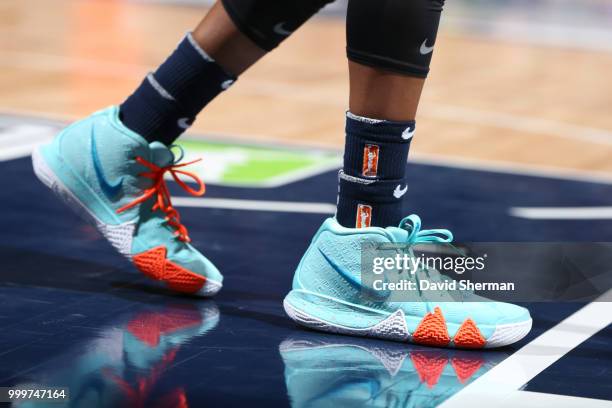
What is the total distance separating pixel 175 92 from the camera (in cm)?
165

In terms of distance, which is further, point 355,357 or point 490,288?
point 490,288

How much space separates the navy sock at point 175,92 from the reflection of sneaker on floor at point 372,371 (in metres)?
0.39

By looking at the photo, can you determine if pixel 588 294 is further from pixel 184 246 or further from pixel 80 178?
pixel 80 178

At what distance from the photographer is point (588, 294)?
172cm

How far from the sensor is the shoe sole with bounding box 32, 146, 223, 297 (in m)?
1.64

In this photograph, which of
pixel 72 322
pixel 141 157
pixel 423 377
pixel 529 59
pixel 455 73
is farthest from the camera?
pixel 529 59

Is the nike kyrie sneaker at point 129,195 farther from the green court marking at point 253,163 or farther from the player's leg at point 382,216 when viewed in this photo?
the green court marking at point 253,163

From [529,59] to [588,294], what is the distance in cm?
428

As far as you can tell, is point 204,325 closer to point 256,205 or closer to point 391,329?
point 391,329

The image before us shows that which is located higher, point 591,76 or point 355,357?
point 355,357

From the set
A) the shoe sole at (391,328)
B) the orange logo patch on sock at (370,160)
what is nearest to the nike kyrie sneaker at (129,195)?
the shoe sole at (391,328)

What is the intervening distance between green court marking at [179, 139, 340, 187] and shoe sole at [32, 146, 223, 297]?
86 cm

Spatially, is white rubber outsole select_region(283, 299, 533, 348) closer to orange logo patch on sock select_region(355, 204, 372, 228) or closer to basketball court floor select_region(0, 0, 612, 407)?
basketball court floor select_region(0, 0, 612, 407)

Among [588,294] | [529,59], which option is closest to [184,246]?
[588,294]
